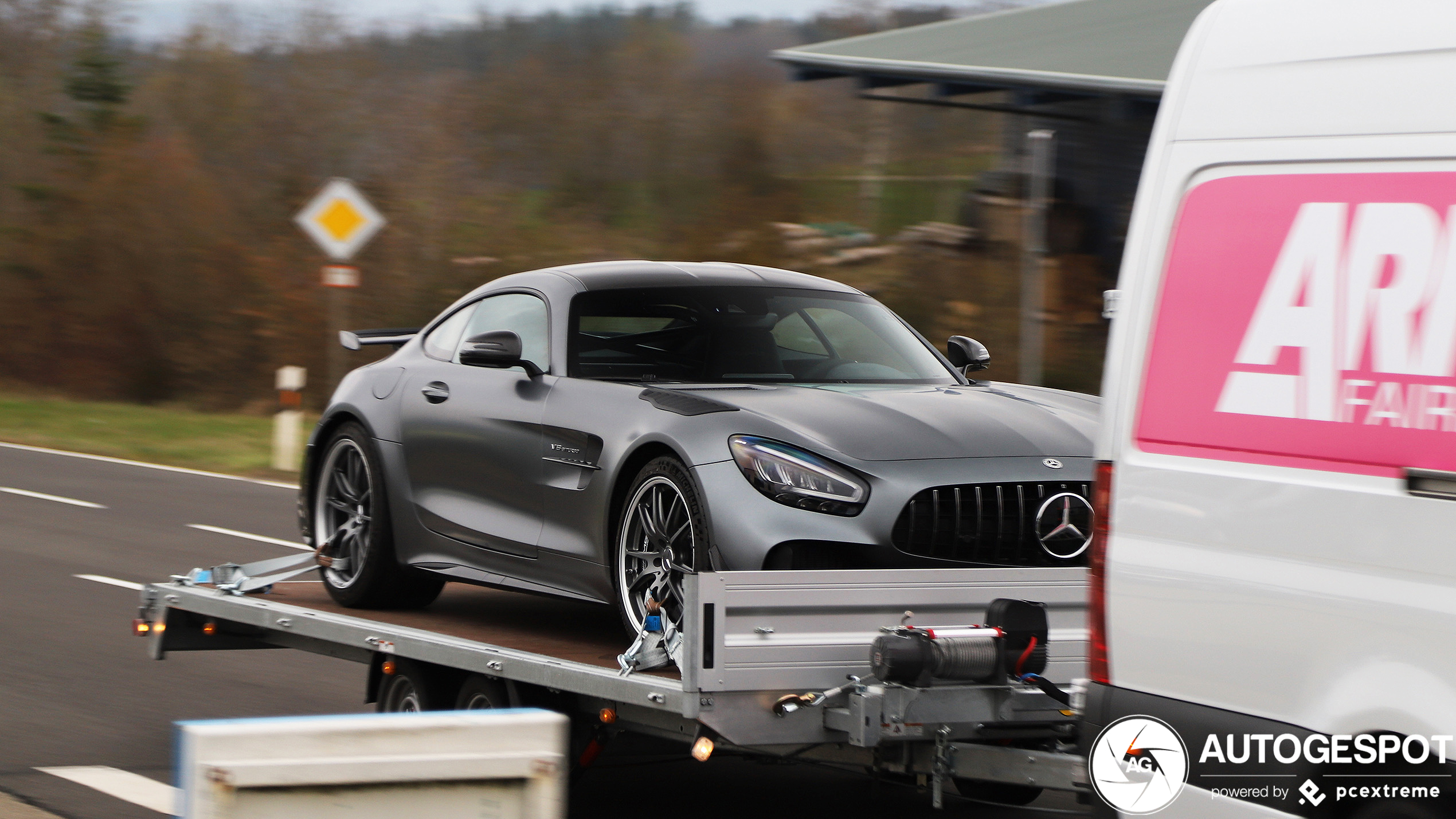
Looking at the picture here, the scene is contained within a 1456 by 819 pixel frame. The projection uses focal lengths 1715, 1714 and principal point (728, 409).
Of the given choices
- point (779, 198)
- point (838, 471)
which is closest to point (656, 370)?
point (838, 471)

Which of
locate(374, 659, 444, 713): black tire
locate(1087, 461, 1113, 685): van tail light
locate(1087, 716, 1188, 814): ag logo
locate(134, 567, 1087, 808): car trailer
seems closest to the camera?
locate(1087, 716, 1188, 814): ag logo

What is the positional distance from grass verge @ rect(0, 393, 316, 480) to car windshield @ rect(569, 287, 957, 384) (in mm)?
11642

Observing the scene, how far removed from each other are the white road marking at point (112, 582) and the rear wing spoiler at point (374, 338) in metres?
3.70

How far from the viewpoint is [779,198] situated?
79.0 ft

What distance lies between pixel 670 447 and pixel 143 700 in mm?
3540

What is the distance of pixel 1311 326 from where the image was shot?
3.47 meters

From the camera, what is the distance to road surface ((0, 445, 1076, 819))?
631 centimetres

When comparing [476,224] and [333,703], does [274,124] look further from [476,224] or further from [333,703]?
[333,703]

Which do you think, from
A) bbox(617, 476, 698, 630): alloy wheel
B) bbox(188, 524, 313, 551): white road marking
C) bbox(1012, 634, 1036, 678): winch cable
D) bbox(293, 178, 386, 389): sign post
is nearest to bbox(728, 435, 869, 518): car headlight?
bbox(617, 476, 698, 630): alloy wheel

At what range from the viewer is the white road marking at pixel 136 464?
56.5 feet

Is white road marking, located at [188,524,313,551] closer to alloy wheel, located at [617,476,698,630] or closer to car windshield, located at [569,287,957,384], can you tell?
car windshield, located at [569,287,957,384]

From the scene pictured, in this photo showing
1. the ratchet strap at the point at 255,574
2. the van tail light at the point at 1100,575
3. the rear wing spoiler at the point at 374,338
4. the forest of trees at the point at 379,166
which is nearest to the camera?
the van tail light at the point at 1100,575

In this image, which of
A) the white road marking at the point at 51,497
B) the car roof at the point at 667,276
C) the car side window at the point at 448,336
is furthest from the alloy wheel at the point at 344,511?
the white road marking at the point at 51,497

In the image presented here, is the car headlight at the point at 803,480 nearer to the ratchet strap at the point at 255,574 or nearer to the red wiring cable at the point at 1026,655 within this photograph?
the red wiring cable at the point at 1026,655
